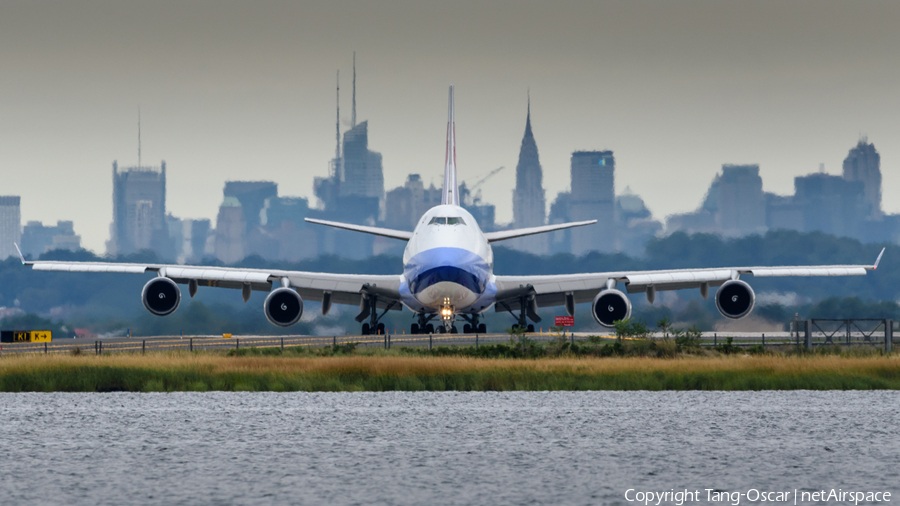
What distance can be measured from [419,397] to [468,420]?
19.8 ft

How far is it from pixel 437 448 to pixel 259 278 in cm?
3362

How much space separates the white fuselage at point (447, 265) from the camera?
45719 mm

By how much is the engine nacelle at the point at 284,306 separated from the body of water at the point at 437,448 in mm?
20562

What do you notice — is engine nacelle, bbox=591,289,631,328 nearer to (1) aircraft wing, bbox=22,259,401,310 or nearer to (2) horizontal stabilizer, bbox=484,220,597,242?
(2) horizontal stabilizer, bbox=484,220,597,242

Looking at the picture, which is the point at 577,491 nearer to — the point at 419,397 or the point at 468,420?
the point at 468,420

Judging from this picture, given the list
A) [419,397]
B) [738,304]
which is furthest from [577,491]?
[738,304]

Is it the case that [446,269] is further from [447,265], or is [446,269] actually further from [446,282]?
[446,282]

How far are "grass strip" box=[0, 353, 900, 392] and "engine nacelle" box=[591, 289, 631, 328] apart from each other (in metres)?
11.4

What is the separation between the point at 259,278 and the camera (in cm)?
4972

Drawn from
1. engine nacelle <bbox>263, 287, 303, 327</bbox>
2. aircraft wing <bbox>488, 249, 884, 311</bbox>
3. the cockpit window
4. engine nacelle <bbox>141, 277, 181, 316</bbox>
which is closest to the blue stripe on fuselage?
the cockpit window

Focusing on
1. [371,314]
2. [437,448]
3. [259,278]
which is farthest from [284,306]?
[437,448]

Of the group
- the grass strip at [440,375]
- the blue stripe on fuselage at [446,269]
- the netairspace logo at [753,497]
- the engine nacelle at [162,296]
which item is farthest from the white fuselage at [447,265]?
the netairspace logo at [753,497]

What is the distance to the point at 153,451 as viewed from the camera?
17.2 metres

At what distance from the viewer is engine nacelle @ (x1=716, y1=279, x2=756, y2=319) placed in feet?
156
